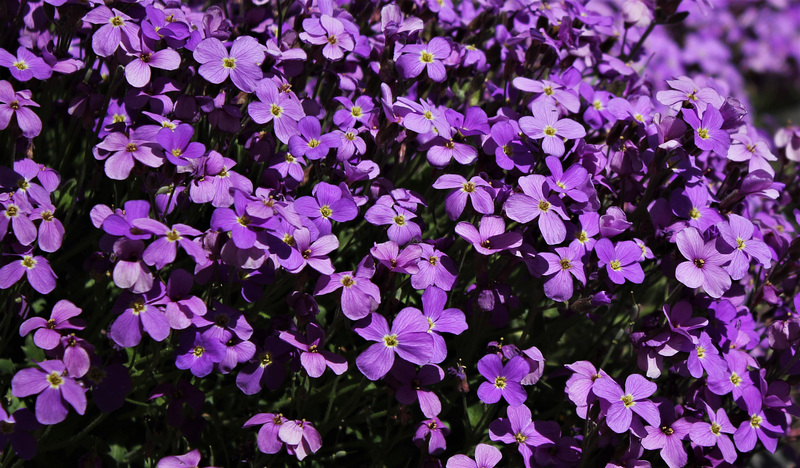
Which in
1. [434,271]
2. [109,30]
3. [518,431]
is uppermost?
[109,30]

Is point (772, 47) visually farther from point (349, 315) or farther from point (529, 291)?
point (349, 315)

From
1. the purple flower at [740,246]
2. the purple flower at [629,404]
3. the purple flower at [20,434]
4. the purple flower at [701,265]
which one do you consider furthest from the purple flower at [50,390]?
the purple flower at [740,246]

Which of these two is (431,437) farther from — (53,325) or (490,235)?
(53,325)

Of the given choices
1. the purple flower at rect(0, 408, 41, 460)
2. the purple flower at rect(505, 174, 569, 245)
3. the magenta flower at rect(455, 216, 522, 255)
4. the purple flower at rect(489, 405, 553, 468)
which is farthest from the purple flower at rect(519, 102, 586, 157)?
the purple flower at rect(0, 408, 41, 460)

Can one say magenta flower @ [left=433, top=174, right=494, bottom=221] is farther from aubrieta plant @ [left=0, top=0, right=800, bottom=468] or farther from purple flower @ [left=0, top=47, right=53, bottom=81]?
purple flower @ [left=0, top=47, right=53, bottom=81]

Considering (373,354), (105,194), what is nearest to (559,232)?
(373,354)

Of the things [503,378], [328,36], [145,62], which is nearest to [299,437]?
[503,378]

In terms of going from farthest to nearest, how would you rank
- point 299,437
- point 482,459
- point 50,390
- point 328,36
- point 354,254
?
point 354,254 → point 328,36 → point 482,459 → point 299,437 → point 50,390
